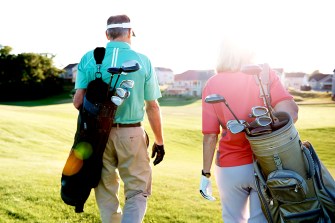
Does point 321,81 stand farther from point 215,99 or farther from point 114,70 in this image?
point 215,99

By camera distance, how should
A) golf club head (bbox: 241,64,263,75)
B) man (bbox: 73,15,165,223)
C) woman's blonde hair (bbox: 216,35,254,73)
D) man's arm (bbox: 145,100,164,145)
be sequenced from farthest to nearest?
1. man's arm (bbox: 145,100,164,145)
2. man (bbox: 73,15,165,223)
3. woman's blonde hair (bbox: 216,35,254,73)
4. golf club head (bbox: 241,64,263,75)

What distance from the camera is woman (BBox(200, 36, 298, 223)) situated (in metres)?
3.72

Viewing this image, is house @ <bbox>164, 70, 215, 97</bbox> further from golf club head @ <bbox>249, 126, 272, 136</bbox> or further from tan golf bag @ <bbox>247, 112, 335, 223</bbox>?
golf club head @ <bbox>249, 126, 272, 136</bbox>

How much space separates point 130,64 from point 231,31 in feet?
3.42

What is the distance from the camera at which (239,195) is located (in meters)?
3.85

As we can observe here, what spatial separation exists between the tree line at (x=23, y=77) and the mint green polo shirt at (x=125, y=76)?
74.9m

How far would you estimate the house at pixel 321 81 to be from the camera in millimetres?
125625

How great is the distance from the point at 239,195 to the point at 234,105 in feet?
2.80

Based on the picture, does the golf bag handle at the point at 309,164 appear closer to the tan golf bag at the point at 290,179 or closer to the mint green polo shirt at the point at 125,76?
the tan golf bag at the point at 290,179

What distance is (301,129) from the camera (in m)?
28.4

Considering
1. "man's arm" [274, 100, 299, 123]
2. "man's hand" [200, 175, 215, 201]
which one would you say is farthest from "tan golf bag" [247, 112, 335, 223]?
"man's hand" [200, 175, 215, 201]

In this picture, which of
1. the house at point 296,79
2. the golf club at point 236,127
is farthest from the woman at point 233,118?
the house at point 296,79

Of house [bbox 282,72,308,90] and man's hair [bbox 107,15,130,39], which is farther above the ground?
man's hair [bbox 107,15,130,39]

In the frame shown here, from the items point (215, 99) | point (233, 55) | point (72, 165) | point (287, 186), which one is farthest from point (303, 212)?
point (72, 165)
